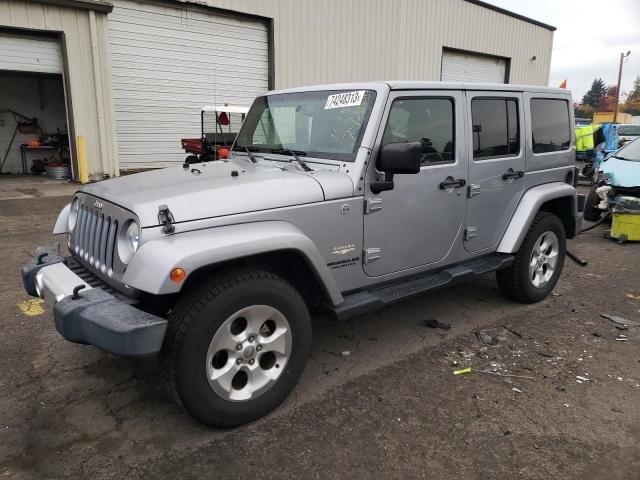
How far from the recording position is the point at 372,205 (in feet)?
10.5

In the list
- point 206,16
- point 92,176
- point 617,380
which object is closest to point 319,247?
point 617,380

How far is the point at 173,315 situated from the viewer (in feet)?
8.19

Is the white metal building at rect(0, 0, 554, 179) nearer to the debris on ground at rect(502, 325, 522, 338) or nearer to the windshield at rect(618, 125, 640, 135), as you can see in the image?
the windshield at rect(618, 125, 640, 135)

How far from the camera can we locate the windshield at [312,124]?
3.25 meters

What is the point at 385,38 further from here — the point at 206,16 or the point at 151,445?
the point at 151,445

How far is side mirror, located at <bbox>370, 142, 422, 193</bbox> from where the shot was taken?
293 cm

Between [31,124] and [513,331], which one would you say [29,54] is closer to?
[31,124]

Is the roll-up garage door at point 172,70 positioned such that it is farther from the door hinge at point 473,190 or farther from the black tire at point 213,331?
the black tire at point 213,331

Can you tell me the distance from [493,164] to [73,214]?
3.21 meters

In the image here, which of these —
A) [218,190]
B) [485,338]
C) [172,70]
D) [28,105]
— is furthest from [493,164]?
[28,105]

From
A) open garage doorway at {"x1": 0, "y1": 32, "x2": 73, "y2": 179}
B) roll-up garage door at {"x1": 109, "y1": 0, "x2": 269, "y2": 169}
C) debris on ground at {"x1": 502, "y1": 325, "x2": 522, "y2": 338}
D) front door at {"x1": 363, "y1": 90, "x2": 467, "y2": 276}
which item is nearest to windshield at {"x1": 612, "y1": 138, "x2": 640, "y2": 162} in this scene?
debris on ground at {"x1": 502, "y1": 325, "x2": 522, "y2": 338}

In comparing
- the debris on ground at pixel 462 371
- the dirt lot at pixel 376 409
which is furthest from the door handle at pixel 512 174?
the debris on ground at pixel 462 371

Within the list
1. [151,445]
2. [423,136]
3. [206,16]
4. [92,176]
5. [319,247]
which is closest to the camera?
[151,445]

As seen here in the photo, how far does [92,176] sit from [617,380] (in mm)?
11165
